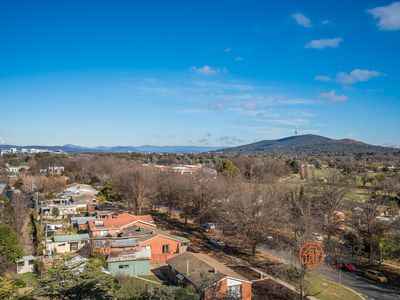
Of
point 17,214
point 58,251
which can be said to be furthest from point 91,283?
point 17,214

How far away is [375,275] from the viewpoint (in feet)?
88.4

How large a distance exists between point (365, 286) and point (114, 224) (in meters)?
24.0

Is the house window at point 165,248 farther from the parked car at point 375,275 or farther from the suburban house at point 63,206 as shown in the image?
the suburban house at point 63,206

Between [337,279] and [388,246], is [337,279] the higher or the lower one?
the lower one

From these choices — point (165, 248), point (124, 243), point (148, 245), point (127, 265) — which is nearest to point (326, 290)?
point (165, 248)

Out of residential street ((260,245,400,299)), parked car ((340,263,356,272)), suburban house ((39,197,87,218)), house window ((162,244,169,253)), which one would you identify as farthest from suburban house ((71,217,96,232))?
parked car ((340,263,356,272))

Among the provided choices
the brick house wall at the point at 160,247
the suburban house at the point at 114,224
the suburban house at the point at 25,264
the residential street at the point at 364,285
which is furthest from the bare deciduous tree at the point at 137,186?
the residential street at the point at 364,285

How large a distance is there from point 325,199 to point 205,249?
14.2m

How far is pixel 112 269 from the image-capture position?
2606cm

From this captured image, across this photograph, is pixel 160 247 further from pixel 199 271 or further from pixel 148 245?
pixel 199 271

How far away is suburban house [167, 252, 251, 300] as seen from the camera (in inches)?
810

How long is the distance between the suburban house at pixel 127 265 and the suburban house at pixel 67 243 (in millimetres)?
6717

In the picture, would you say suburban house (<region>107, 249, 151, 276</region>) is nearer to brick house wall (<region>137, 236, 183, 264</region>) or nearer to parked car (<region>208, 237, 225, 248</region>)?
brick house wall (<region>137, 236, 183, 264</region>)

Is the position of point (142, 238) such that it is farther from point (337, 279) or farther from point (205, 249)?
point (337, 279)
